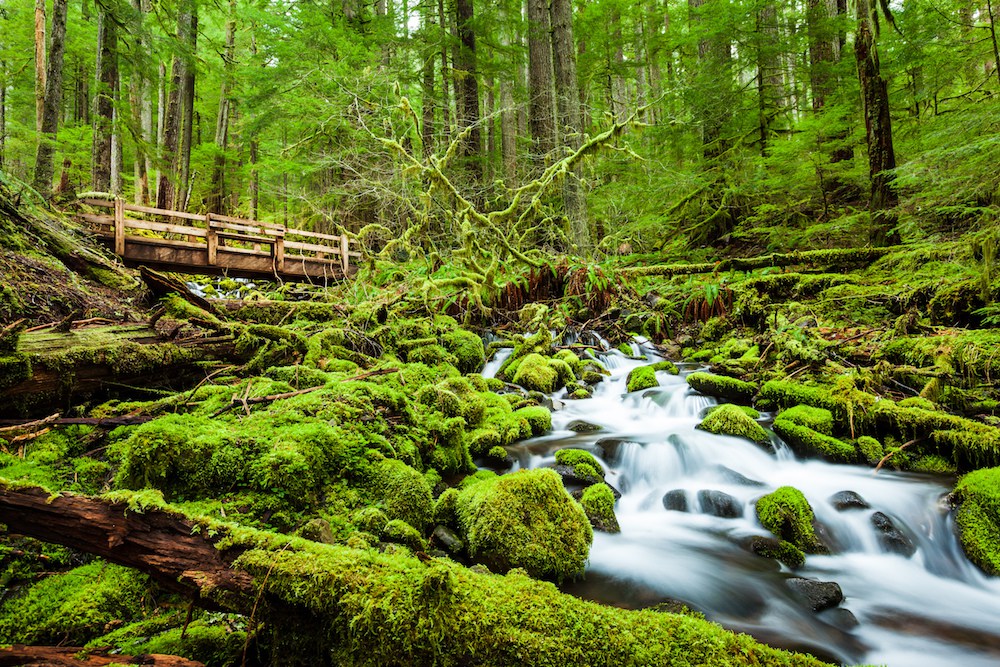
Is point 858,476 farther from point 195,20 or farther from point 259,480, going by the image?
point 195,20

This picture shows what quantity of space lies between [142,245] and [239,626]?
11988 mm

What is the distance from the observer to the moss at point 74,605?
1.89 metres

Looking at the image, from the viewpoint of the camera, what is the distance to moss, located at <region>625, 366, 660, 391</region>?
6.71 meters

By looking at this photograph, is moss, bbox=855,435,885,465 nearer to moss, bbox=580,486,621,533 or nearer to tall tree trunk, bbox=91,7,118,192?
moss, bbox=580,486,621,533

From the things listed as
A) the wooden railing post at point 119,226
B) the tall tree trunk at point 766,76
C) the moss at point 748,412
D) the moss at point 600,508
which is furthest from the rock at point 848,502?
the wooden railing post at point 119,226

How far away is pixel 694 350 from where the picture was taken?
821cm

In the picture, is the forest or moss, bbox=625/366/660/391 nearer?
the forest

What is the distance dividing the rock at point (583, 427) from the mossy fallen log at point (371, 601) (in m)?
3.86

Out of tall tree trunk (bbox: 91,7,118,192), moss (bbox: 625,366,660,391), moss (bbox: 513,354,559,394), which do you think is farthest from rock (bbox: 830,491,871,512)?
tall tree trunk (bbox: 91,7,118,192)

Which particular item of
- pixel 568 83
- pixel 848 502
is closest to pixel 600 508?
pixel 848 502

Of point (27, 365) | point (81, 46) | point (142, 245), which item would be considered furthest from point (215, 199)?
point (27, 365)

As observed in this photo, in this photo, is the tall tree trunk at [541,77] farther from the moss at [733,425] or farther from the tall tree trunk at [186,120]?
the tall tree trunk at [186,120]

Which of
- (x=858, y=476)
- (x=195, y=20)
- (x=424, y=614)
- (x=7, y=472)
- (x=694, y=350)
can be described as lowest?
(x=858, y=476)

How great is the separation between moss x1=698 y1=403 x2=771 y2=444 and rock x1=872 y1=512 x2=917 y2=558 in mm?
1219
